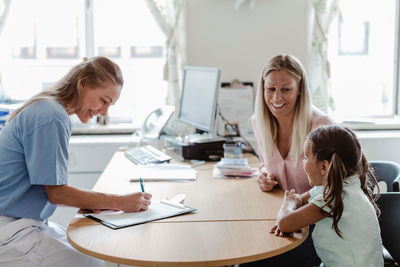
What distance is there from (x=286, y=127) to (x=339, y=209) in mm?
874

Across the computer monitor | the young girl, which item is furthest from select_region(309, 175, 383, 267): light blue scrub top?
the computer monitor

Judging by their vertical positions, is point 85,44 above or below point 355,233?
above

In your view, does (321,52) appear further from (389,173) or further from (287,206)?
(287,206)

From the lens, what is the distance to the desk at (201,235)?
138 cm

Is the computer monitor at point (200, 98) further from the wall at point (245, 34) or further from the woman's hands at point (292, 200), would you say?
the woman's hands at point (292, 200)

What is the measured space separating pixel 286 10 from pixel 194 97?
1.06m

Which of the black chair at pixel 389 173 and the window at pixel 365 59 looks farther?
the window at pixel 365 59

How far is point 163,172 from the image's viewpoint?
7.80 ft

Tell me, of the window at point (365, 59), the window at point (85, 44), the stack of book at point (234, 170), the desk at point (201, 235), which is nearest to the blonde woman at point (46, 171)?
the desk at point (201, 235)

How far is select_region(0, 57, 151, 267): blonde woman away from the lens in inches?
64.0

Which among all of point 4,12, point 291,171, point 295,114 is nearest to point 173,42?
point 4,12

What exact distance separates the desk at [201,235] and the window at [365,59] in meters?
1.88

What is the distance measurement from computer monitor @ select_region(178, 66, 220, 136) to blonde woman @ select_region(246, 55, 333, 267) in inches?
11.6

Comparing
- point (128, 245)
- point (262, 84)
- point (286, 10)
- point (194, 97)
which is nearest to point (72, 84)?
point (128, 245)
